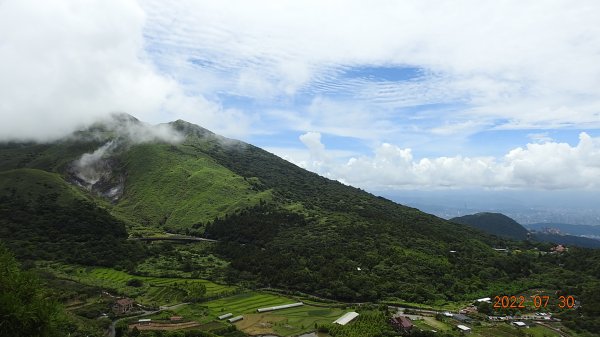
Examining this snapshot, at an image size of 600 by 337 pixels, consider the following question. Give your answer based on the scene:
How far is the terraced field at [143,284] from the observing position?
105 meters

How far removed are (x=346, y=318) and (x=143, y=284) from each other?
194 feet

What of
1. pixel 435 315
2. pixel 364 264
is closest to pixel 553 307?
pixel 435 315

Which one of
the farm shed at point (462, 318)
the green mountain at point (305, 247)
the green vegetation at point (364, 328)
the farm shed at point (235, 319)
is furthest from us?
the green mountain at point (305, 247)

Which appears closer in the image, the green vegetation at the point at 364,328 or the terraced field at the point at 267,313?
the green vegetation at the point at 364,328

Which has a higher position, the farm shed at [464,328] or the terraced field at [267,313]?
the farm shed at [464,328]

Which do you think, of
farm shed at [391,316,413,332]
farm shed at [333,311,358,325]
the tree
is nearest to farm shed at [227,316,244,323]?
farm shed at [333,311,358,325]

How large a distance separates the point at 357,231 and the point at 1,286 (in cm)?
13738

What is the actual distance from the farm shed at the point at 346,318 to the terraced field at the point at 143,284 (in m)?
34.7

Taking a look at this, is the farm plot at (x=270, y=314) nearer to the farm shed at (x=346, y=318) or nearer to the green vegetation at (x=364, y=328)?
the farm shed at (x=346, y=318)

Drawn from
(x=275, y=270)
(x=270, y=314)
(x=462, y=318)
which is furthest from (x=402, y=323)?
(x=275, y=270)

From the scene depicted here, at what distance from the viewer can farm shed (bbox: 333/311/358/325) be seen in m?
87.4

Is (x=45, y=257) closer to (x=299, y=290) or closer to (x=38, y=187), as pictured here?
(x=38, y=187)

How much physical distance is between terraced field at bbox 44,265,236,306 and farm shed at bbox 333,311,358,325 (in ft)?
114

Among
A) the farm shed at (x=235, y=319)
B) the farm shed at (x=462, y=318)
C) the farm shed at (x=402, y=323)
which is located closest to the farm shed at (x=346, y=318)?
the farm shed at (x=402, y=323)
